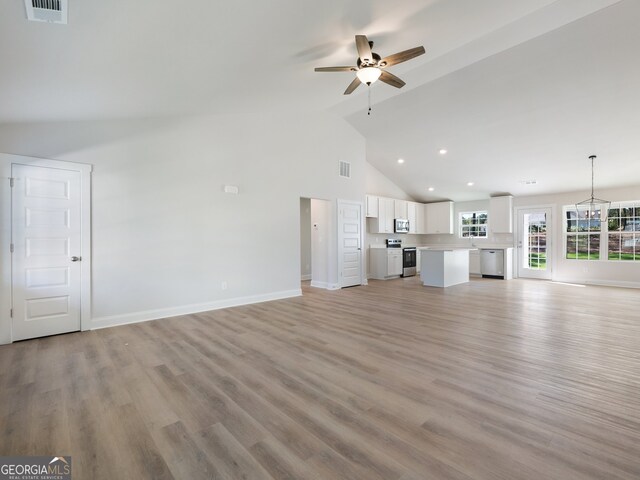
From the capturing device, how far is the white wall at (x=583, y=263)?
24.1ft

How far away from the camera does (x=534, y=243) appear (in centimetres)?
881

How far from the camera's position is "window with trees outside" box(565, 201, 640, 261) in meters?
7.36

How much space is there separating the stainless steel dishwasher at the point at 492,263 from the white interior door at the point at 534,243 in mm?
710

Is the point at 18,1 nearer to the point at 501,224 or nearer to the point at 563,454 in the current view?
the point at 563,454

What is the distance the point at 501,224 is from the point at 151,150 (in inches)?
368

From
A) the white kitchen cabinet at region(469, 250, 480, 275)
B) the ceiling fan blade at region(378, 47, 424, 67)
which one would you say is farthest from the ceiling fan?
the white kitchen cabinet at region(469, 250, 480, 275)

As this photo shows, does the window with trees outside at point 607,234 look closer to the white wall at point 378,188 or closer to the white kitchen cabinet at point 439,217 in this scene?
the white kitchen cabinet at point 439,217

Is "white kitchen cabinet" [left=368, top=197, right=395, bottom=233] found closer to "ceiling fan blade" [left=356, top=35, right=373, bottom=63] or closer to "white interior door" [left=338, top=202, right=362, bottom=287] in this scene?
"white interior door" [left=338, top=202, right=362, bottom=287]

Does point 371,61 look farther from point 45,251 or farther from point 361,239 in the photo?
point 361,239

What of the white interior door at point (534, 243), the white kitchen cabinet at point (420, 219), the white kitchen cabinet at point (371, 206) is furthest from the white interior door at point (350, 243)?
the white interior door at point (534, 243)

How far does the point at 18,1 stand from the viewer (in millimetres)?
1609

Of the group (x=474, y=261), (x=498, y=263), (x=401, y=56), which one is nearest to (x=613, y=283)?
(x=498, y=263)

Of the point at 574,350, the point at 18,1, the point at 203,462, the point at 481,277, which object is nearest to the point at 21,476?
the point at 203,462

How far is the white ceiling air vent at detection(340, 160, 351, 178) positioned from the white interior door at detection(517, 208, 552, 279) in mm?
5675
